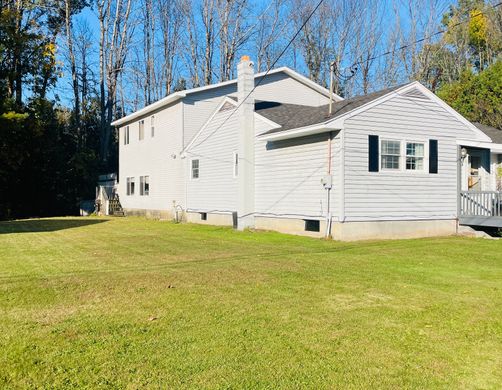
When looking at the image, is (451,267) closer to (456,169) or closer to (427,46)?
(456,169)

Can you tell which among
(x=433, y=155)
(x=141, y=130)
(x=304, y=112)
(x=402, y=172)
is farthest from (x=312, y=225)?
(x=141, y=130)

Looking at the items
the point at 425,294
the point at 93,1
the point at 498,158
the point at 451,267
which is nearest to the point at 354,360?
the point at 425,294

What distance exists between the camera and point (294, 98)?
84.0 ft

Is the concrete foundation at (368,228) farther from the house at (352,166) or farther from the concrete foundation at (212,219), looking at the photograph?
the concrete foundation at (212,219)

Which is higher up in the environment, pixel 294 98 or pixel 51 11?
pixel 51 11

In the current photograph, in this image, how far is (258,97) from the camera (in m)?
24.0

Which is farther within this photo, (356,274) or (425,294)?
(356,274)

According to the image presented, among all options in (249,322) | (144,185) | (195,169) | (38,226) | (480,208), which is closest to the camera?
(249,322)

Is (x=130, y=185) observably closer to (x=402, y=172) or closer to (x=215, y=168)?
(x=215, y=168)

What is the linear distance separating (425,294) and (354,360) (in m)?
2.93

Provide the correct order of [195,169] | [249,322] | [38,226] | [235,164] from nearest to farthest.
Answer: [249,322], [235,164], [38,226], [195,169]

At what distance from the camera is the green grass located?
408cm

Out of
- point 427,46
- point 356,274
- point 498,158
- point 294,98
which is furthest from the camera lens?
point 427,46

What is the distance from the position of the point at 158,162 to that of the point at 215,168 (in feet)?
18.3
